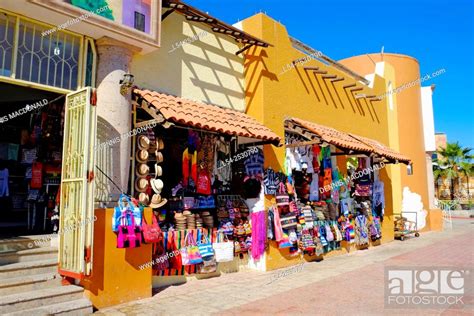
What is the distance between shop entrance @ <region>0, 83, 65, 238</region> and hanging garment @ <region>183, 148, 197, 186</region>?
282 centimetres

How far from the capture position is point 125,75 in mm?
6617

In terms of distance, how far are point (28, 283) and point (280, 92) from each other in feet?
24.7

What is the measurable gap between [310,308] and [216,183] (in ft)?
12.5

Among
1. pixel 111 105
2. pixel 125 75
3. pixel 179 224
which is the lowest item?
pixel 179 224

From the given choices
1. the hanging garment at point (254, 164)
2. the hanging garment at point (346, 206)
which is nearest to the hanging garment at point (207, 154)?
the hanging garment at point (254, 164)

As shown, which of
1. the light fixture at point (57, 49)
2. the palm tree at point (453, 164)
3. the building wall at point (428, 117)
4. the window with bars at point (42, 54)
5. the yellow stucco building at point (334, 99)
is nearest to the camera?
the window with bars at point (42, 54)

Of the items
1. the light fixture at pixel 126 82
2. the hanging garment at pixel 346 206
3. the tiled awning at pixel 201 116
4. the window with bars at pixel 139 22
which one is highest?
the window with bars at pixel 139 22

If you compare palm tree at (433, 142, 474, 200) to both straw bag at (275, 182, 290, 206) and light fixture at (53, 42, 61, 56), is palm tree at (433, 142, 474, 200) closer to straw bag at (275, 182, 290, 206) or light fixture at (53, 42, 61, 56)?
straw bag at (275, 182, 290, 206)

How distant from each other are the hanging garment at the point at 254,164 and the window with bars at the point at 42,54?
4.27 meters

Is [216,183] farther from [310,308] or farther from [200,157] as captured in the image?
[310,308]

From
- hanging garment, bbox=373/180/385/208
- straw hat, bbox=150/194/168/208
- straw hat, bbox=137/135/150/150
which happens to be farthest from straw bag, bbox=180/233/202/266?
hanging garment, bbox=373/180/385/208

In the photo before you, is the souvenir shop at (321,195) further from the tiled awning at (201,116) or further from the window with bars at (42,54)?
the window with bars at (42,54)

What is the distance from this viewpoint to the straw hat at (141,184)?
723cm

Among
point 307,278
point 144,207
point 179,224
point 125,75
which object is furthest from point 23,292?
point 307,278
